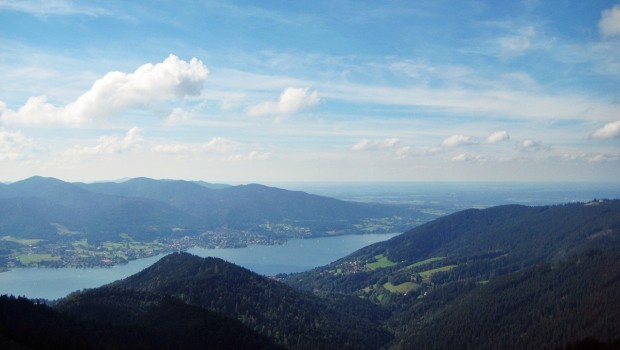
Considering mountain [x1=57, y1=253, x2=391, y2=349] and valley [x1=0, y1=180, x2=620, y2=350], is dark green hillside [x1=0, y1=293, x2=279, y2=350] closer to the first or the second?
valley [x1=0, y1=180, x2=620, y2=350]

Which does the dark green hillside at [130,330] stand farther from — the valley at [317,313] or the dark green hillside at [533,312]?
the dark green hillside at [533,312]

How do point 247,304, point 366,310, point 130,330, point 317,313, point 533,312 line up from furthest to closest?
point 366,310
point 317,313
point 247,304
point 533,312
point 130,330

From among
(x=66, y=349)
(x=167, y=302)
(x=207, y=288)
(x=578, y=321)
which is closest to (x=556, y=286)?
(x=578, y=321)

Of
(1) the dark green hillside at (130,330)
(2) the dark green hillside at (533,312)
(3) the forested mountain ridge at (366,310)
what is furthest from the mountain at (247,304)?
(2) the dark green hillside at (533,312)

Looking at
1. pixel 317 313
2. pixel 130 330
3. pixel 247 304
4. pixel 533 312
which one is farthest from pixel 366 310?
pixel 130 330

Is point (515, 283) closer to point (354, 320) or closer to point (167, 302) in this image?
point (354, 320)

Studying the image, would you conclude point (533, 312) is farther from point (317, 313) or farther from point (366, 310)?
point (317, 313)

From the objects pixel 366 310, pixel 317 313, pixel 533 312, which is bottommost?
pixel 366 310
